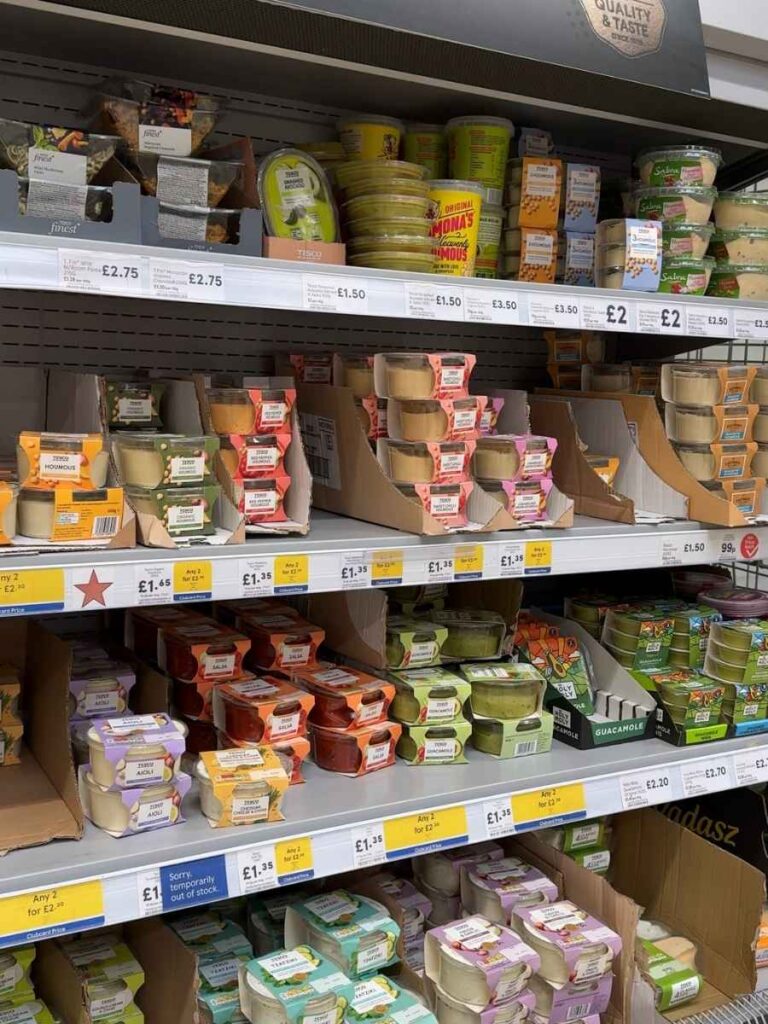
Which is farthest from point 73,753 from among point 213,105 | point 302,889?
point 213,105

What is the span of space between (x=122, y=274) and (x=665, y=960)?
61.2 inches

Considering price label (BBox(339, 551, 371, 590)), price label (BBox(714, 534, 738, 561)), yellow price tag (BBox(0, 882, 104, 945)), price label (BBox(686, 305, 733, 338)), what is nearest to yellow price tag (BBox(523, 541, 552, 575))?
price label (BBox(339, 551, 371, 590))

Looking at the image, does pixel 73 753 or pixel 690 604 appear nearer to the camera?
pixel 73 753

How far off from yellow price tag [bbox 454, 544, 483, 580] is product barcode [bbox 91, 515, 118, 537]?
22.5 inches

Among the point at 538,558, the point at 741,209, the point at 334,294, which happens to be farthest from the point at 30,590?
the point at 741,209

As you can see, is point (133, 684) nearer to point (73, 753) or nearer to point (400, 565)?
point (73, 753)

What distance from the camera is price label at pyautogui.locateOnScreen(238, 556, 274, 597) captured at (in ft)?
5.28

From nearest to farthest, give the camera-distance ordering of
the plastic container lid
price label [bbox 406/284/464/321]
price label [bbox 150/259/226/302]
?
price label [bbox 150/259/226/302] → price label [bbox 406/284/464/321] → the plastic container lid

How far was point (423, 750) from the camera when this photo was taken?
1.90m

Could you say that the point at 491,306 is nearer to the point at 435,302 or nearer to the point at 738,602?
the point at 435,302

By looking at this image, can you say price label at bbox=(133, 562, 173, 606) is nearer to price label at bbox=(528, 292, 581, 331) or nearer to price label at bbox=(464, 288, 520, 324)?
price label at bbox=(464, 288, 520, 324)

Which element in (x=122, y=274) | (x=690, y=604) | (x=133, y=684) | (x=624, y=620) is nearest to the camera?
(x=122, y=274)

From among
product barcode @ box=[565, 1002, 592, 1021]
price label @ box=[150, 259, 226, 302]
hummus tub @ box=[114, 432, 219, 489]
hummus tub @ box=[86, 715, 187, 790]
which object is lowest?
product barcode @ box=[565, 1002, 592, 1021]

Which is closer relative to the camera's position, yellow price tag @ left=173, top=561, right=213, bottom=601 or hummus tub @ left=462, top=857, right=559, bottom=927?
yellow price tag @ left=173, top=561, right=213, bottom=601
